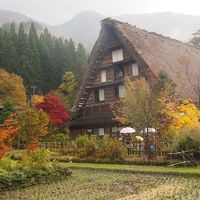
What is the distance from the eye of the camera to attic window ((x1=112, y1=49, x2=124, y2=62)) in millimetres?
32541

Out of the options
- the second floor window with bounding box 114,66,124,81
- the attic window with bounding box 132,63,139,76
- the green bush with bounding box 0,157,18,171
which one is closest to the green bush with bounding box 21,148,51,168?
the green bush with bounding box 0,157,18,171

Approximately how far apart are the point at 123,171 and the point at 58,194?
16.6 ft

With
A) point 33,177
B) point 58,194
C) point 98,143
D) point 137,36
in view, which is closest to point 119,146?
point 98,143

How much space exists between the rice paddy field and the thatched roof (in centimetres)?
1443

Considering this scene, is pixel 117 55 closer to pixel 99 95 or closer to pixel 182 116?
pixel 99 95

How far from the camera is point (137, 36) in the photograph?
32.4 m

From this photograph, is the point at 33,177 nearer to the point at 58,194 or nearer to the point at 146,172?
the point at 58,194

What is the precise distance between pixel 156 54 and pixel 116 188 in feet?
69.1

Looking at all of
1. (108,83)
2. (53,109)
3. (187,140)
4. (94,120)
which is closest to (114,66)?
(108,83)

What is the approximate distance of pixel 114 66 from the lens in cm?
3309

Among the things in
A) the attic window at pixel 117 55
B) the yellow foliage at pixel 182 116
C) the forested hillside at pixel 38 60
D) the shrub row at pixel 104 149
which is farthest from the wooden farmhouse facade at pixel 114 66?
the forested hillside at pixel 38 60

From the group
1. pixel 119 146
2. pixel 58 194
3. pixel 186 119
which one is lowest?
pixel 58 194

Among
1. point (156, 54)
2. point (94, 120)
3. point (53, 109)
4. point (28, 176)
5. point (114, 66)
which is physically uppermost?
point (156, 54)

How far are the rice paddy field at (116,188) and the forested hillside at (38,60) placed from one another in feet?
144
